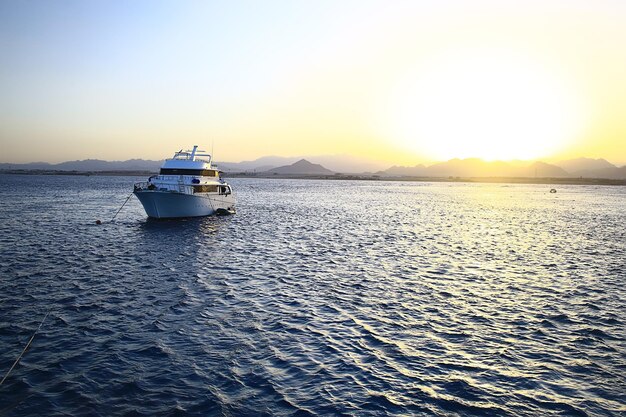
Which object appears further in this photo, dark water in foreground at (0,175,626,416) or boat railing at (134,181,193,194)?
boat railing at (134,181,193,194)

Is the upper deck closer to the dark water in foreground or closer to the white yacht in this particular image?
the white yacht

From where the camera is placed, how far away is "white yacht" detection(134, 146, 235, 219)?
42719 mm

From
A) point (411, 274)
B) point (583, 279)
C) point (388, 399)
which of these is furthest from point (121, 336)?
point (583, 279)

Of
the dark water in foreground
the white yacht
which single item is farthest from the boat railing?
the dark water in foreground

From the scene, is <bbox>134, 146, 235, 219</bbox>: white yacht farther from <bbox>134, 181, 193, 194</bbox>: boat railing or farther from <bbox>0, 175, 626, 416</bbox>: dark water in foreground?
<bbox>0, 175, 626, 416</bbox>: dark water in foreground

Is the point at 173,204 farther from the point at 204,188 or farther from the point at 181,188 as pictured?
the point at 204,188

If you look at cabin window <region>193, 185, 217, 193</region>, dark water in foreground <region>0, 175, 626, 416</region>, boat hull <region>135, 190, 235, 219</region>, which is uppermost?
cabin window <region>193, 185, 217, 193</region>

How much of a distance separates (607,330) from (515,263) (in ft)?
41.9

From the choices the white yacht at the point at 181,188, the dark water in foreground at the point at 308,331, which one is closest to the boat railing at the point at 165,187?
the white yacht at the point at 181,188

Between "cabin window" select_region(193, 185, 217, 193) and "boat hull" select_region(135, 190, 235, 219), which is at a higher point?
"cabin window" select_region(193, 185, 217, 193)

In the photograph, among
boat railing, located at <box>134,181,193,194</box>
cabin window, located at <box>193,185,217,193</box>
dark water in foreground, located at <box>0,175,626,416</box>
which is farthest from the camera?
cabin window, located at <box>193,185,217,193</box>

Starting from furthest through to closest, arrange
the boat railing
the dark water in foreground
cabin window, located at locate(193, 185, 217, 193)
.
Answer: cabin window, located at locate(193, 185, 217, 193) → the boat railing → the dark water in foreground

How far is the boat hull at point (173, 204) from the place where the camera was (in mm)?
42469

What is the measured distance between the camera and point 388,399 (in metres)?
10.3
